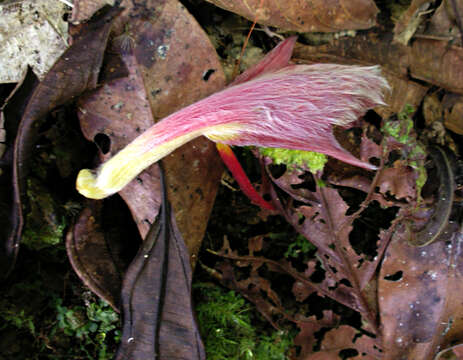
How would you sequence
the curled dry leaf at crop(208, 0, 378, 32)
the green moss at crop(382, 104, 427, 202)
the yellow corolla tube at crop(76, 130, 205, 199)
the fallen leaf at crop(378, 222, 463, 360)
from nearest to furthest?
1. the yellow corolla tube at crop(76, 130, 205, 199)
2. the curled dry leaf at crop(208, 0, 378, 32)
3. the green moss at crop(382, 104, 427, 202)
4. the fallen leaf at crop(378, 222, 463, 360)

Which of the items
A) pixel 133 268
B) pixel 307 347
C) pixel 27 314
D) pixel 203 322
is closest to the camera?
pixel 133 268

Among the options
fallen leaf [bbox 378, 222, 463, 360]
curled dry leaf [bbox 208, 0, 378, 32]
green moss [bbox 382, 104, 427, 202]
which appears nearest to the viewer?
curled dry leaf [bbox 208, 0, 378, 32]

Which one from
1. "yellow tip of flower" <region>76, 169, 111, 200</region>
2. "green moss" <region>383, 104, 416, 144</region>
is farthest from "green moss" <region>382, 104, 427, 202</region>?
"yellow tip of flower" <region>76, 169, 111, 200</region>

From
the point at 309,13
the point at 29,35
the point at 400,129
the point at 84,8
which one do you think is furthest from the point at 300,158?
the point at 29,35

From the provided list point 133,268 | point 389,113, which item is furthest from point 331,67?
point 133,268

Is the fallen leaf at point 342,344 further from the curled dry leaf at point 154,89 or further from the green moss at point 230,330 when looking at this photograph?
the curled dry leaf at point 154,89

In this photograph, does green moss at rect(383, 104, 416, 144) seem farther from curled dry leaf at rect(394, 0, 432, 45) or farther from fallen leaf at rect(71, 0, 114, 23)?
fallen leaf at rect(71, 0, 114, 23)

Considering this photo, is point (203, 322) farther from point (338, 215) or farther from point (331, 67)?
point (331, 67)
